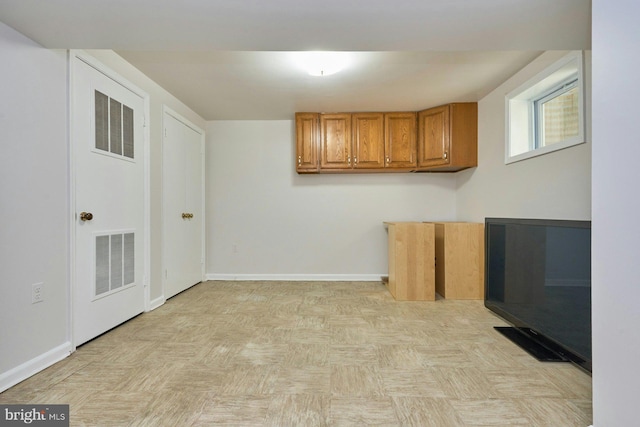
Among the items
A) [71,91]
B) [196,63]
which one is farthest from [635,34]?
[71,91]

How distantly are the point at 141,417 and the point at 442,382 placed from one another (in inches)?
61.2

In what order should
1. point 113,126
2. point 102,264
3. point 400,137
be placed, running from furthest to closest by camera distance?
point 400,137 < point 113,126 < point 102,264

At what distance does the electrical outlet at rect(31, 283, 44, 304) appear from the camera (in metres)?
1.72

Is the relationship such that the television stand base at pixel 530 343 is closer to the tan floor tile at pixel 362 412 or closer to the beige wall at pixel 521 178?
the beige wall at pixel 521 178

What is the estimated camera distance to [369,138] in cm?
383

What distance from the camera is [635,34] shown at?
1.02 m

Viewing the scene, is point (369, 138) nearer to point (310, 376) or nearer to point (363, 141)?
point (363, 141)

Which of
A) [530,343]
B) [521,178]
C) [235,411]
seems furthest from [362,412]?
[521,178]

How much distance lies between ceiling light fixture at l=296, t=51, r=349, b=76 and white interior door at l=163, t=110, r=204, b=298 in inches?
67.0

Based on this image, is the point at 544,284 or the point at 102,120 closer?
→ the point at 544,284

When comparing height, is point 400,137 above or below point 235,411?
above

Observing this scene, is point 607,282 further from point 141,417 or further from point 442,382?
point 141,417

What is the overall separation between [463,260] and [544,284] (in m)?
1.27
